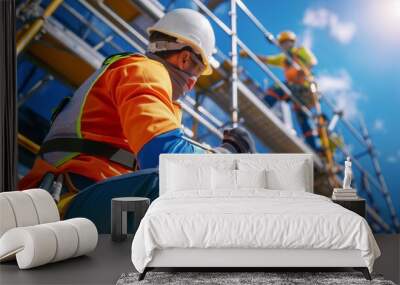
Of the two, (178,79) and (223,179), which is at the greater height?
(178,79)

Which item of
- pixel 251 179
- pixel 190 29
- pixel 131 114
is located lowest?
pixel 251 179

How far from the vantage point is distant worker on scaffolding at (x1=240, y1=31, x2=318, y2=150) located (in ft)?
18.8

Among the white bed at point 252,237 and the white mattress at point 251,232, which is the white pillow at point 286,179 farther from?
the white mattress at point 251,232

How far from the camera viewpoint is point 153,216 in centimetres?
363

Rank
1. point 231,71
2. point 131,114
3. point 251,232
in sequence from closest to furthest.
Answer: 1. point 251,232
2. point 131,114
3. point 231,71

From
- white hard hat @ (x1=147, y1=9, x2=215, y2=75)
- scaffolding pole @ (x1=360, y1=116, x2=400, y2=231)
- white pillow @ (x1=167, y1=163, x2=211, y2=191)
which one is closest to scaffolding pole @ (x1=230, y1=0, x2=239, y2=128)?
white hard hat @ (x1=147, y1=9, x2=215, y2=75)

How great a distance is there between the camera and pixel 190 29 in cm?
557

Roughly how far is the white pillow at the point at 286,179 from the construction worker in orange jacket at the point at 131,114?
687 mm

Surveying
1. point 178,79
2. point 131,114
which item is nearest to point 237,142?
point 178,79

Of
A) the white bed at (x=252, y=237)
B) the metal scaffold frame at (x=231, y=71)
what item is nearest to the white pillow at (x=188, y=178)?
the metal scaffold frame at (x=231, y=71)

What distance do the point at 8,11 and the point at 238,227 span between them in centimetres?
311

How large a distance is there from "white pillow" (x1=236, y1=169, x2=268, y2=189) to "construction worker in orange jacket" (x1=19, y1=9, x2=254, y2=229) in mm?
724

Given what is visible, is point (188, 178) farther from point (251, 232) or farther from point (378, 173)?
point (378, 173)

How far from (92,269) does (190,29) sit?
2460 mm
